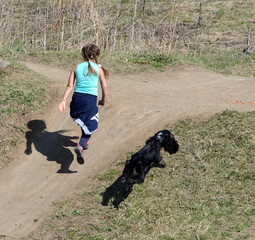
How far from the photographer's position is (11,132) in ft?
25.1

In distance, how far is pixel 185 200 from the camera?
5906mm

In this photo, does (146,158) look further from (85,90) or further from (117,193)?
(85,90)

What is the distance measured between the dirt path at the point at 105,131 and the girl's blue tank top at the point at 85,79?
4.08ft

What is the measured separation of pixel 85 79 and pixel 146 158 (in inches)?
57.2

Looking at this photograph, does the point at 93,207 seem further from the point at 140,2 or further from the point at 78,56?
the point at 140,2

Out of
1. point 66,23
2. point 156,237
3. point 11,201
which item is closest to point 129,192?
point 156,237

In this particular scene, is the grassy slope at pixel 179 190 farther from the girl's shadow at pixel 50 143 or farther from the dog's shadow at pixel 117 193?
the girl's shadow at pixel 50 143

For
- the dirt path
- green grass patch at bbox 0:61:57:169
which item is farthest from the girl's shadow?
→ green grass patch at bbox 0:61:57:169

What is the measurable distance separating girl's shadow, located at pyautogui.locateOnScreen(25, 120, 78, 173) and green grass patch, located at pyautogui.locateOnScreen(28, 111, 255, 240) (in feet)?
3.13

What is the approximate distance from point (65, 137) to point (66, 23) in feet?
20.3

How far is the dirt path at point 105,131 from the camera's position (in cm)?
614

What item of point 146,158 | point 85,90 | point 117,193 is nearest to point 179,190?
point 146,158

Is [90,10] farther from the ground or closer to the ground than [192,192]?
farther from the ground

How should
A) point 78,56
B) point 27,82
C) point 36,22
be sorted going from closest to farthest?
point 27,82
point 78,56
point 36,22
